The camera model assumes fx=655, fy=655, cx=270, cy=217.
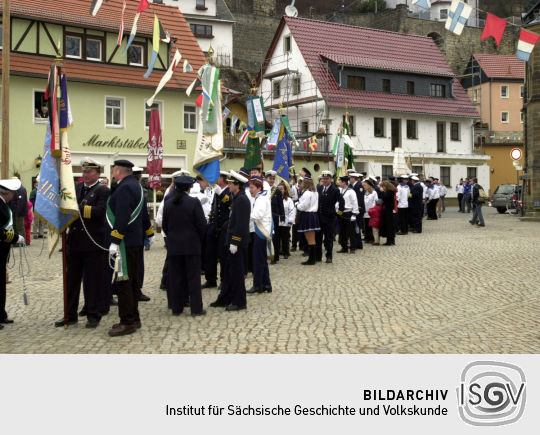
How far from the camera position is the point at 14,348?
7078mm

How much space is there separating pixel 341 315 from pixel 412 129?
41269 mm

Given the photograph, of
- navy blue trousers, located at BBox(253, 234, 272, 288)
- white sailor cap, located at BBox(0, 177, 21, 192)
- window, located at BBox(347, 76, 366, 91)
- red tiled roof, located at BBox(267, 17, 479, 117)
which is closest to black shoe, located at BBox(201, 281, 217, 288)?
navy blue trousers, located at BBox(253, 234, 272, 288)

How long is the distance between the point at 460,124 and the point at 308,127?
12965 millimetres

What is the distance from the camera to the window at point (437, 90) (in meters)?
50.4

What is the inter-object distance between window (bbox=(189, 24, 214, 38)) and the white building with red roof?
32.3 feet

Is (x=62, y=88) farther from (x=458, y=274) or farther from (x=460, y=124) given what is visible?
(x=460, y=124)

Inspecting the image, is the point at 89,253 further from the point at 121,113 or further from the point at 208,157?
the point at 121,113

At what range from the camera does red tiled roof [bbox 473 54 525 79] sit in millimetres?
61906

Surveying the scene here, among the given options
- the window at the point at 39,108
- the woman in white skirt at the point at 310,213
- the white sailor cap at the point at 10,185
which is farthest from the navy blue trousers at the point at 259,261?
the window at the point at 39,108

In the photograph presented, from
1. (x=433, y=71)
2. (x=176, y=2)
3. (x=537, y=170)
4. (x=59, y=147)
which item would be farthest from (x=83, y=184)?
(x=176, y=2)

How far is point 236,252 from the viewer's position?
9.12 m

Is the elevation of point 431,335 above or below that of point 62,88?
below

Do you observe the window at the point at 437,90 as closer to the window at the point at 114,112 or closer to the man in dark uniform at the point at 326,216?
the window at the point at 114,112

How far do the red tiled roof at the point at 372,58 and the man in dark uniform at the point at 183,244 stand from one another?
3617 cm
